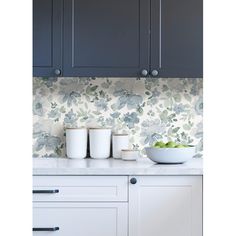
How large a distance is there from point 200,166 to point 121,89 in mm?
822

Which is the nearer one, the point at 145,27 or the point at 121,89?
the point at 145,27

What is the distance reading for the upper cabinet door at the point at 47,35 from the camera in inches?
111

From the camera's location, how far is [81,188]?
101 inches

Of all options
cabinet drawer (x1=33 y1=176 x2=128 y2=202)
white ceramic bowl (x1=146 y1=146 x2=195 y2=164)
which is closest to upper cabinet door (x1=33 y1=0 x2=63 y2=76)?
cabinet drawer (x1=33 y1=176 x2=128 y2=202)

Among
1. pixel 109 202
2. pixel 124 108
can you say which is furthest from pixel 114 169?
pixel 124 108

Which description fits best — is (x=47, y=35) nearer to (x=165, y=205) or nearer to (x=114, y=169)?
(x=114, y=169)

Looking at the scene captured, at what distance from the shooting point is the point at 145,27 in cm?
282

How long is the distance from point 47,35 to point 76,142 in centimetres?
70

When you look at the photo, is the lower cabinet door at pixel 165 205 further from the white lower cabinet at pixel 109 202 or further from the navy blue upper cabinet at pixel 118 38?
the navy blue upper cabinet at pixel 118 38

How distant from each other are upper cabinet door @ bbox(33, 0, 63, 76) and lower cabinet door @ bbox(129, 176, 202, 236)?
0.87 m

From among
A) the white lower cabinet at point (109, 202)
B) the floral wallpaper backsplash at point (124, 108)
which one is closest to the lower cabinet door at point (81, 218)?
the white lower cabinet at point (109, 202)
